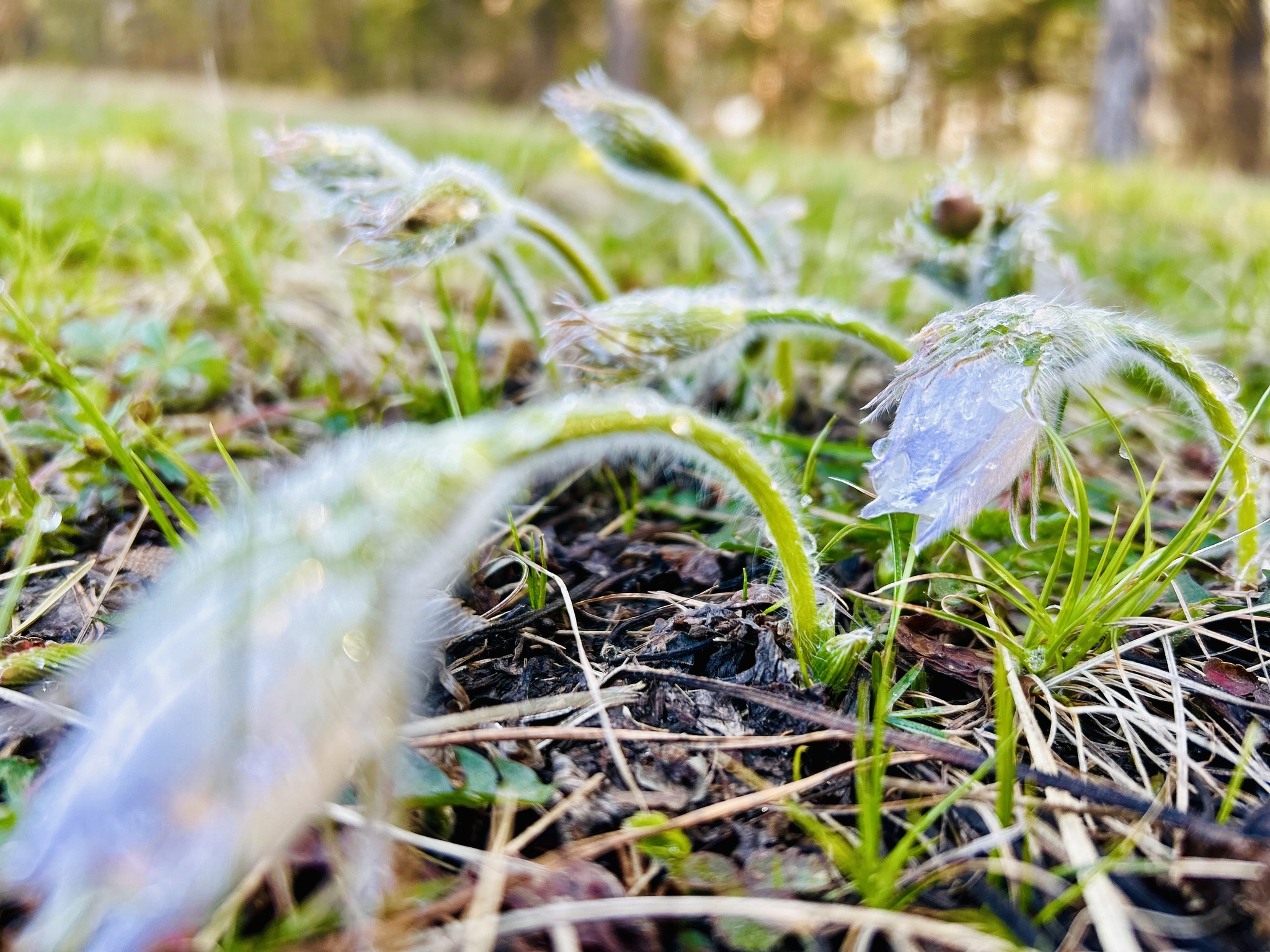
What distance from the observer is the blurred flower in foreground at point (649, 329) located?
1098 mm

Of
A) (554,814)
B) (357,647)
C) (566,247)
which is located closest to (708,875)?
(554,814)

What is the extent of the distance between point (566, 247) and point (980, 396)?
785 mm

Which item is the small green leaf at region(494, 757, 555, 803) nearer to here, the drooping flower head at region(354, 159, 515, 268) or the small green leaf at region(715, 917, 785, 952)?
the small green leaf at region(715, 917, 785, 952)

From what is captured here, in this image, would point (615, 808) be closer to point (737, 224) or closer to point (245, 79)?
point (737, 224)

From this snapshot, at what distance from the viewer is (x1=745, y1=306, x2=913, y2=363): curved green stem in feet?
3.90

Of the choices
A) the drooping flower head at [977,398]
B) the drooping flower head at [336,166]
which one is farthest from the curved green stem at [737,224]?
the drooping flower head at [977,398]

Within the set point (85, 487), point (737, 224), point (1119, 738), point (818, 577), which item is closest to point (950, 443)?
point (818, 577)

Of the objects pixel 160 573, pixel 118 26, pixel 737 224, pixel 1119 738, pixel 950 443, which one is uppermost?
pixel 118 26

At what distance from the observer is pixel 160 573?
115cm

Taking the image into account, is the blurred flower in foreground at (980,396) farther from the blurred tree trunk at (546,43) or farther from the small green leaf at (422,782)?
the blurred tree trunk at (546,43)

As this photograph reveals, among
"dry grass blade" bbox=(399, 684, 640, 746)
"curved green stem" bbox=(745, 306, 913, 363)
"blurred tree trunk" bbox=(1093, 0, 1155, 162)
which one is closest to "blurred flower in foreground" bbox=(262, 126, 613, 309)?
"curved green stem" bbox=(745, 306, 913, 363)

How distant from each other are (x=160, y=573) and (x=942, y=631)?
1.00 meters

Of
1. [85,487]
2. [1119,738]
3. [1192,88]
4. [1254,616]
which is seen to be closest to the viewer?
[1119,738]

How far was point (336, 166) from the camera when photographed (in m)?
1.41
